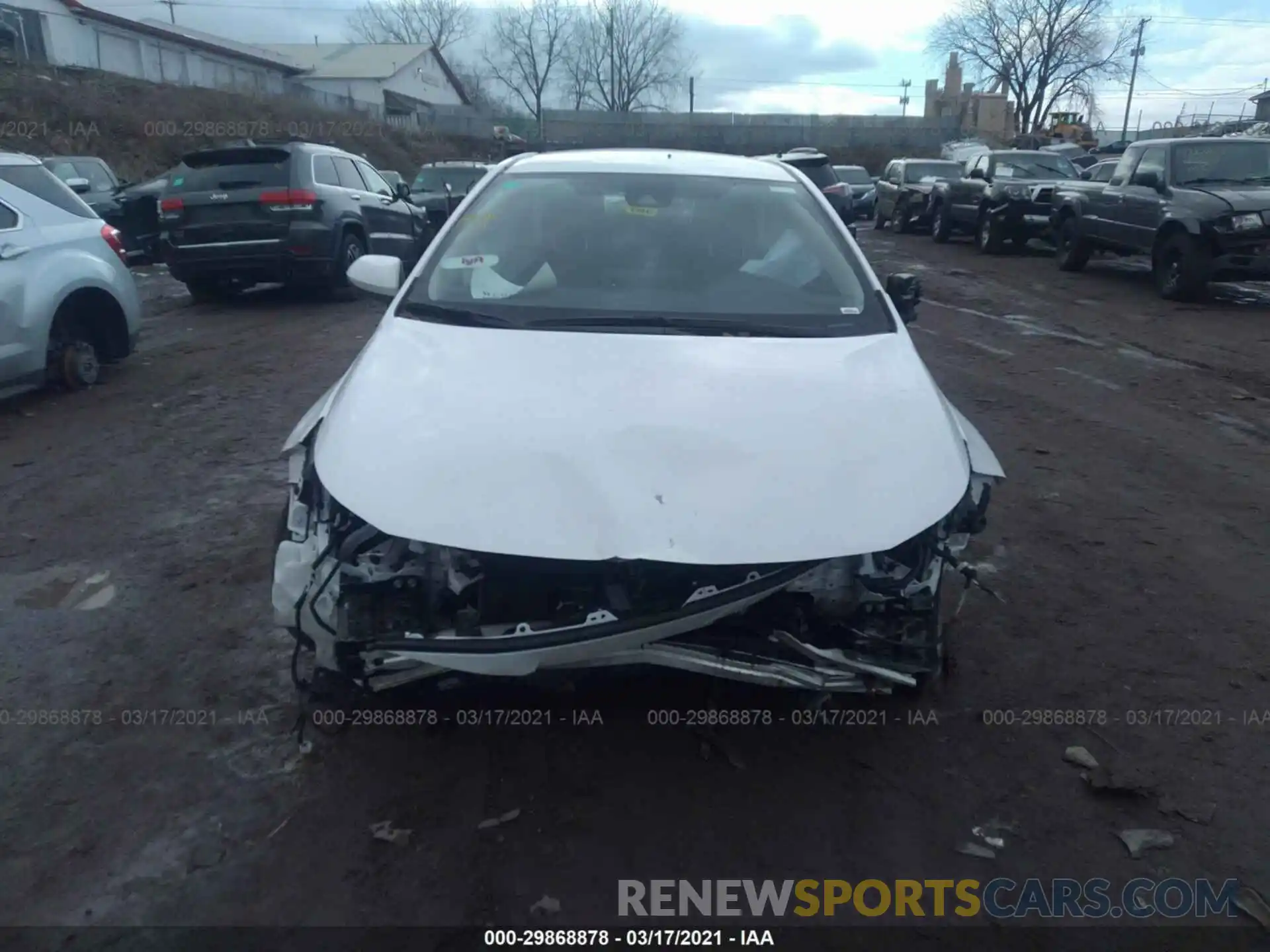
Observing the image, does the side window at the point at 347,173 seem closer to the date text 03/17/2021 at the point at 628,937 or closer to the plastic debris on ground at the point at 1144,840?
the date text 03/17/2021 at the point at 628,937

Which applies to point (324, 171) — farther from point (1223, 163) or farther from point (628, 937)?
point (628, 937)

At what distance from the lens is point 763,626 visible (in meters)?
2.72

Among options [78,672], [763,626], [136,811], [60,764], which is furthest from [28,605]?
[763,626]

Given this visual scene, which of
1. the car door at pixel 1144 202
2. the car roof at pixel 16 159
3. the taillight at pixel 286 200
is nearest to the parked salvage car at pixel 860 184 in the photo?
the car door at pixel 1144 202

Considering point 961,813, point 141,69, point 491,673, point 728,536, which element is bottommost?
point 961,813

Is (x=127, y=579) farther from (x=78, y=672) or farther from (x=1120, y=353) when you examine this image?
(x=1120, y=353)

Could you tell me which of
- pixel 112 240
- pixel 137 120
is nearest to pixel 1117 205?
pixel 112 240

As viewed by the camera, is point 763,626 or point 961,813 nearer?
point 763,626

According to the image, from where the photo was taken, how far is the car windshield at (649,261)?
3576 mm

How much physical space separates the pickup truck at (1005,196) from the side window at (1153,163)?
300 centimetres

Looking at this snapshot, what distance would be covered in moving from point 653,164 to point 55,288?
4.56m

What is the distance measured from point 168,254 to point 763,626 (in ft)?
34.1

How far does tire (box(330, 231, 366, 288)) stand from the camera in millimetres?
11523

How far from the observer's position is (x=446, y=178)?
1708 centimetres
